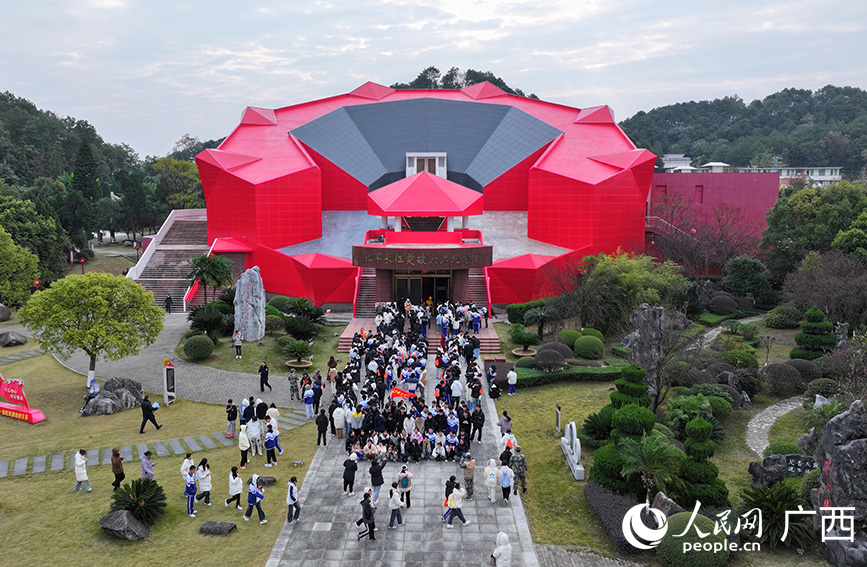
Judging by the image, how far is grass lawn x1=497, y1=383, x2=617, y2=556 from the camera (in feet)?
45.5

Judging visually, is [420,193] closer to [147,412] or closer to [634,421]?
[147,412]

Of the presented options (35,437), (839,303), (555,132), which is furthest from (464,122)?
(35,437)

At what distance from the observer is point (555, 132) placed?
152 ft

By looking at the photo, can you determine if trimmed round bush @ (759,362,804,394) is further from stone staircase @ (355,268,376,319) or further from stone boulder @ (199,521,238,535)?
stone boulder @ (199,521,238,535)

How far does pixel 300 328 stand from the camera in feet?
95.8

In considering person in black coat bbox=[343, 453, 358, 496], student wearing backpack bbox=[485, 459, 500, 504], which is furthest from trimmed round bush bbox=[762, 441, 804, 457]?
person in black coat bbox=[343, 453, 358, 496]

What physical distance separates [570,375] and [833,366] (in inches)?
345

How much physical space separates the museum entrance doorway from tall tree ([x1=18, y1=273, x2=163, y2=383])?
47.1 ft

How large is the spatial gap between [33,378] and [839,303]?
106 feet

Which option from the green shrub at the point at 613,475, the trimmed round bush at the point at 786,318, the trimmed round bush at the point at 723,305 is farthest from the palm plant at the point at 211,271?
the trimmed round bush at the point at 786,318

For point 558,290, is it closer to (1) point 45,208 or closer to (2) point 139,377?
(2) point 139,377

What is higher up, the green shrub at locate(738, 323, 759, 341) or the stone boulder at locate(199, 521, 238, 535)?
the green shrub at locate(738, 323, 759, 341)

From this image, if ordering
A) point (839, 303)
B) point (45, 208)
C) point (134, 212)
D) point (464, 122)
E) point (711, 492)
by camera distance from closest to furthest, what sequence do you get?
point (711, 492)
point (839, 303)
point (45, 208)
point (464, 122)
point (134, 212)

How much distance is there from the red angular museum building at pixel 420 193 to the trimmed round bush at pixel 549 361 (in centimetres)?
968
